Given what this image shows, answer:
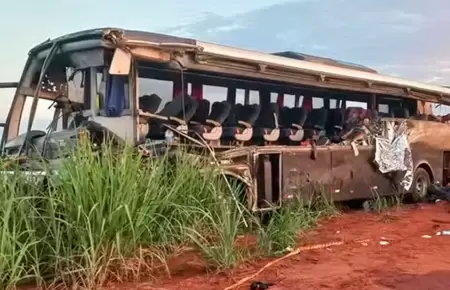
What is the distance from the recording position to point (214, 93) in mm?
11188

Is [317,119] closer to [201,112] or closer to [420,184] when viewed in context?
[201,112]

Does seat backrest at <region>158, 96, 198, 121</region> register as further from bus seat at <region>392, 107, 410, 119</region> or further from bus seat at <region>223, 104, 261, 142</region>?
bus seat at <region>392, 107, 410, 119</region>

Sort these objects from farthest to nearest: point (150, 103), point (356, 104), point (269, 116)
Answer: point (356, 104), point (269, 116), point (150, 103)

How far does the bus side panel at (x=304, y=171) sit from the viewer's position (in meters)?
11.1

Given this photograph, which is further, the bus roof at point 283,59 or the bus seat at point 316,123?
the bus seat at point 316,123

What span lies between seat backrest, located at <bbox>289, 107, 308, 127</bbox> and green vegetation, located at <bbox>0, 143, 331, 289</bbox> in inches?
221

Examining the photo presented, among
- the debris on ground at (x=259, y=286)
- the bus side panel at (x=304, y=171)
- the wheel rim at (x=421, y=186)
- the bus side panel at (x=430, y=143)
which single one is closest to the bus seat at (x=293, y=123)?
the bus side panel at (x=304, y=171)

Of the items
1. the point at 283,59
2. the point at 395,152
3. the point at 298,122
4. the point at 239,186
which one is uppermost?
the point at 283,59

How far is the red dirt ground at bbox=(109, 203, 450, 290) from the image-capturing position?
6504mm

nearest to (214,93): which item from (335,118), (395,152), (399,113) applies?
(335,118)

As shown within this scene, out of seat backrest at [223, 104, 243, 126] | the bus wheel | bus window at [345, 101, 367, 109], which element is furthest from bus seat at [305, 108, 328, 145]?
the bus wheel

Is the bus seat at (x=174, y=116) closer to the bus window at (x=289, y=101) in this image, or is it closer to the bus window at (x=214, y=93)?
the bus window at (x=214, y=93)

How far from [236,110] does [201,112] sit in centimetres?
95

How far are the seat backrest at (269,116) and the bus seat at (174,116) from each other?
1873 millimetres
